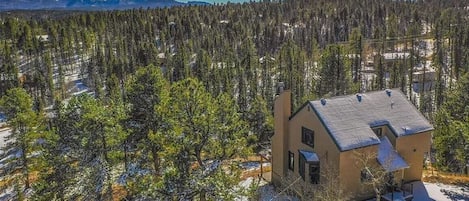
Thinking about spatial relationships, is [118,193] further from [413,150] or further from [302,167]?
[413,150]

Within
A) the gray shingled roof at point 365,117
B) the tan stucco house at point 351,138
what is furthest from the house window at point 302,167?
the gray shingled roof at point 365,117

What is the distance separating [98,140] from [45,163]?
313 cm

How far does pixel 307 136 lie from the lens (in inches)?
993

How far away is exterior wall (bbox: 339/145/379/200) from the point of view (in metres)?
22.9

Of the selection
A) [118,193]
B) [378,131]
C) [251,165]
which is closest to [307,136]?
[378,131]

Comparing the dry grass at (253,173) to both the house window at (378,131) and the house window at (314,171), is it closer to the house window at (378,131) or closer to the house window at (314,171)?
the house window at (314,171)

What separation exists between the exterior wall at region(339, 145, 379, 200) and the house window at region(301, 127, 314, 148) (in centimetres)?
257

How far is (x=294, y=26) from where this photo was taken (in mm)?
134875

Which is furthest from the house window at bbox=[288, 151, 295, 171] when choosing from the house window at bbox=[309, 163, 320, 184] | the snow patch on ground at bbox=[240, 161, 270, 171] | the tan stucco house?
the snow patch on ground at bbox=[240, 161, 270, 171]

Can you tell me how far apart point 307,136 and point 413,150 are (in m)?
6.59

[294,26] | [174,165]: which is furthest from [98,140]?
[294,26]

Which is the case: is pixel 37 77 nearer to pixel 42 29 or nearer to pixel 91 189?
pixel 42 29

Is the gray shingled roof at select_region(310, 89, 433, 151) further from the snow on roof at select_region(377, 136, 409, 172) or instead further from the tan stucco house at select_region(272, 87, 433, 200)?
the snow on roof at select_region(377, 136, 409, 172)

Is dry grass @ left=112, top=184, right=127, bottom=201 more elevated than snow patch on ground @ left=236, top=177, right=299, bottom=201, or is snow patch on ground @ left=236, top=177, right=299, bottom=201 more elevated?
snow patch on ground @ left=236, top=177, right=299, bottom=201
